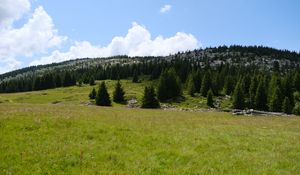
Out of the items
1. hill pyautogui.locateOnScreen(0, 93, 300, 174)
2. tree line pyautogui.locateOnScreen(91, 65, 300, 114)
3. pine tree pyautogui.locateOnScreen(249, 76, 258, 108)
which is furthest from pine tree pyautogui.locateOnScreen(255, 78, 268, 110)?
hill pyautogui.locateOnScreen(0, 93, 300, 174)

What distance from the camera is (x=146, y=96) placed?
3546 inches

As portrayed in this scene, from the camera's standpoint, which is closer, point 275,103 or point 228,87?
point 275,103

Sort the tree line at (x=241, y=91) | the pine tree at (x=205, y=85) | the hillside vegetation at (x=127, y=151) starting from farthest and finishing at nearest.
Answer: the pine tree at (x=205, y=85) → the tree line at (x=241, y=91) → the hillside vegetation at (x=127, y=151)

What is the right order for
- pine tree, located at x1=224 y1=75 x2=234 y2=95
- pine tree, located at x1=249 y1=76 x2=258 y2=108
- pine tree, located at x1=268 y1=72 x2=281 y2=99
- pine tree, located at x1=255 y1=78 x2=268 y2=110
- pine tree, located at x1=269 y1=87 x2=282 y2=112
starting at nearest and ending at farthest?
pine tree, located at x1=269 y1=87 x2=282 y2=112, pine tree, located at x1=255 y1=78 x2=268 y2=110, pine tree, located at x1=249 y1=76 x2=258 y2=108, pine tree, located at x1=268 y1=72 x2=281 y2=99, pine tree, located at x1=224 y1=75 x2=234 y2=95

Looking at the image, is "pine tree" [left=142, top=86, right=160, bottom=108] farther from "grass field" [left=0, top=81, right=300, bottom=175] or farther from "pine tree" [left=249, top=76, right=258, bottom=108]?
"grass field" [left=0, top=81, right=300, bottom=175]

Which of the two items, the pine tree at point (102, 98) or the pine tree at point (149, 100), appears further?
the pine tree at point (102, 98)

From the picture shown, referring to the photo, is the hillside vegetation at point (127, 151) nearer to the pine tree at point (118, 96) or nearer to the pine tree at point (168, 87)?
the pine tree at point (118, 96)

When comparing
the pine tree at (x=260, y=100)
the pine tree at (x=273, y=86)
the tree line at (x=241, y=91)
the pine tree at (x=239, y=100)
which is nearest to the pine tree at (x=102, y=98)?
the tree line at (x=241, y=91)

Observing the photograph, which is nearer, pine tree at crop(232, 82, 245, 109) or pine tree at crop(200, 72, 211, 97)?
pine tree at crop(232, 82, 245, 109)

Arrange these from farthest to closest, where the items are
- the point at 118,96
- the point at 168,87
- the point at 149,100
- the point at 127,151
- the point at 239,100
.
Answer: the point at 168,87 < the point at 118,96 < the point at 239,100 < the point at 149,100 < the point at 127,151

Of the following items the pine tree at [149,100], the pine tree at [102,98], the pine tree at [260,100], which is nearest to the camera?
the pine tree at [149,100]

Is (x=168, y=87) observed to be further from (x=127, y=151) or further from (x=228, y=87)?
(x=127, y=151)

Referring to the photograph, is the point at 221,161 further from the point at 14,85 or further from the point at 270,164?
the point at 14,85

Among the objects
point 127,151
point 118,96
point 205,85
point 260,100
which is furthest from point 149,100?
point 127,151
